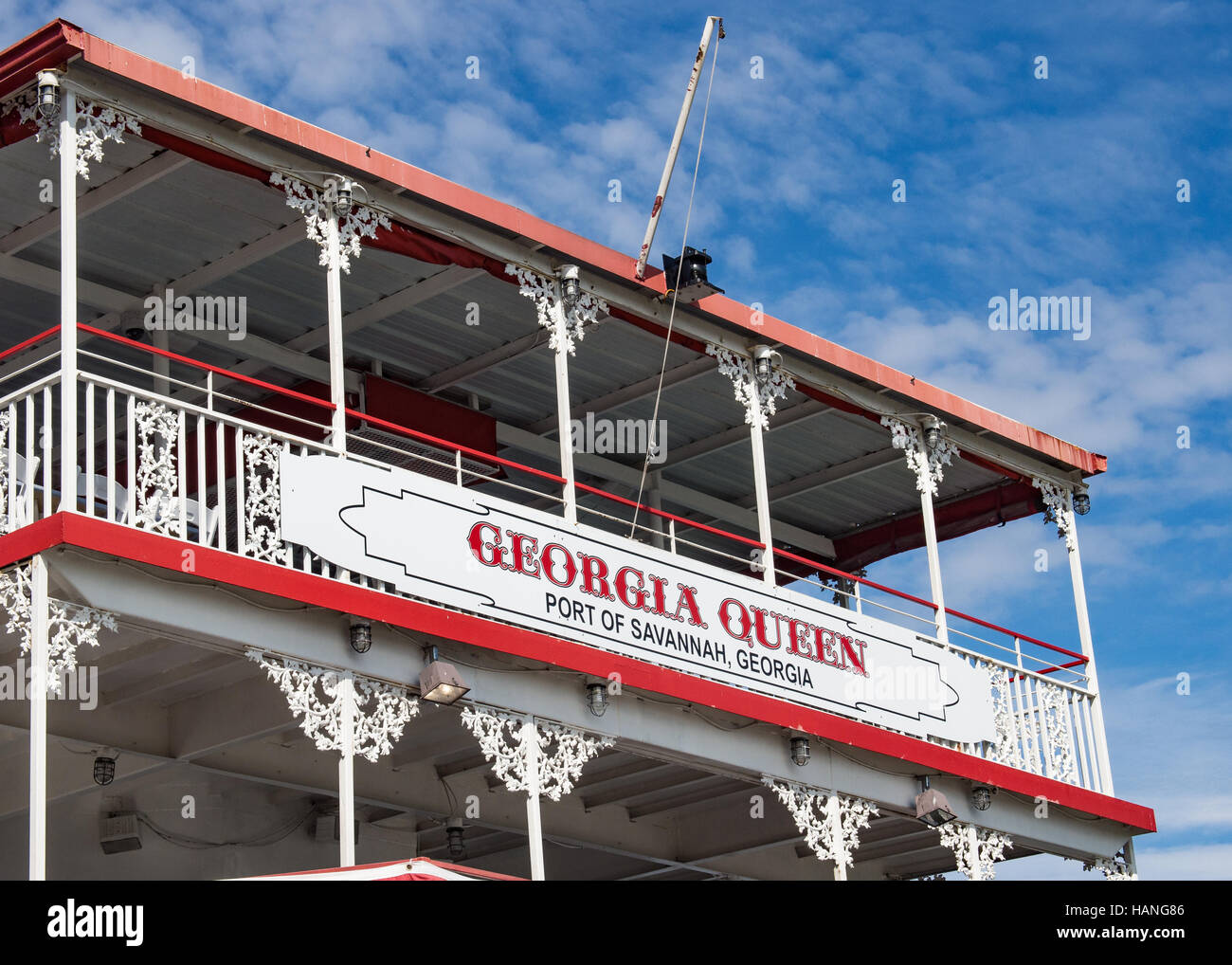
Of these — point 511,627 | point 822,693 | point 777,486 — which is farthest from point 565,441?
point 777,486

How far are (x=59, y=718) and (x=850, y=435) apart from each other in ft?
29.8

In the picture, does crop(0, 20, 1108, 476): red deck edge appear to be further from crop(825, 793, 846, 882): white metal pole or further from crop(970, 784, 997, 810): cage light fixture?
crop(825, 793, 846, 882): white metal pole

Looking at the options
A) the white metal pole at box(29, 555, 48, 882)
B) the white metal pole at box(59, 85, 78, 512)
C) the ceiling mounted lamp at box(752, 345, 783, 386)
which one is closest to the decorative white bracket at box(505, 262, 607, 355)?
the ceiling mounted lamp at box(752, 345, 783, 386)

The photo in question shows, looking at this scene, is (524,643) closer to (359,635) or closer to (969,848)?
(359,635)

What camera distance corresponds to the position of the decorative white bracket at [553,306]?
15.5 meters

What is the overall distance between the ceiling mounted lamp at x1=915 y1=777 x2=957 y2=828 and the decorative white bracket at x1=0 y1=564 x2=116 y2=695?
26.9 ft

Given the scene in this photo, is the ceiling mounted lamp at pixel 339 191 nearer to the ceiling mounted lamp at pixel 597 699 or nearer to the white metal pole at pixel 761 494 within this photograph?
the ceiling mounted lamp at pixel 597 699

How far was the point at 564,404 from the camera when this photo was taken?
15.6 meters

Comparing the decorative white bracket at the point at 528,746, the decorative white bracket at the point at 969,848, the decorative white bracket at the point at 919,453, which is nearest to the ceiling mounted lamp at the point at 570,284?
the decorative white bracket at the point at 528,746

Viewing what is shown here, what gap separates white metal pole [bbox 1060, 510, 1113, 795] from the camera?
1933 cm

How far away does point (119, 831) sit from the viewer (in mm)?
15547

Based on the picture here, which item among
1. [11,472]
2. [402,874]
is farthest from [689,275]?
[402,874]

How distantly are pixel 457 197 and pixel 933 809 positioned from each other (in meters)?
6.98
